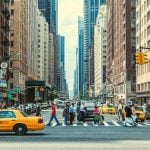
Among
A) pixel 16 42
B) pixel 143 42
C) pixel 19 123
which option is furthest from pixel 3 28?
pixel 19 123

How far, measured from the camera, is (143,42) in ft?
337

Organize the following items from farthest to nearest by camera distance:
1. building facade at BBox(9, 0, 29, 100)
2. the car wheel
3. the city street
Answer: building facade at BBox(9, 0, 29, 100) → the car wheel → the city street

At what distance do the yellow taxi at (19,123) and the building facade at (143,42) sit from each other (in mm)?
67126

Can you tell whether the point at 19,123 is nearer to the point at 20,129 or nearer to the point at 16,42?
the point at 20,129

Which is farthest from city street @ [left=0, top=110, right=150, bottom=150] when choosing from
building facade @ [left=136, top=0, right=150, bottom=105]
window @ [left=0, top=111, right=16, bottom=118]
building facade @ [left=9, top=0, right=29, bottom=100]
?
building facade @ [left=9, top=0, right=29, bottom=100]

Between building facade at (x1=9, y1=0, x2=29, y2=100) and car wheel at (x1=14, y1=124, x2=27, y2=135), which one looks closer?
car wheel at (x1=14, y1=124, x2=27, y2=135)

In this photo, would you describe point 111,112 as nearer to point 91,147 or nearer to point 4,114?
point 4,114

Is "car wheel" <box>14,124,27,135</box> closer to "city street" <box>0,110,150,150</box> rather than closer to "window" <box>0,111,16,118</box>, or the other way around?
"city street" <box>0,110,150,150</box>

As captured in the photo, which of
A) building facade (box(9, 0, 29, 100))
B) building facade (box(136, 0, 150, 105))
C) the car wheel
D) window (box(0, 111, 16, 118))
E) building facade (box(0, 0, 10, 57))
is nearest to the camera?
the car wheel

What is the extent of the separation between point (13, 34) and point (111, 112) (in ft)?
224

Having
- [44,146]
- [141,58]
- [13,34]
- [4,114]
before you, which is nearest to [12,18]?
[13,34]

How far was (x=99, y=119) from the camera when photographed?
41.1 meters

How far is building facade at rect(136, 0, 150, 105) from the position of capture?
97.4 m

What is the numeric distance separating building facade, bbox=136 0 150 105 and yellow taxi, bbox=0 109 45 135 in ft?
220
